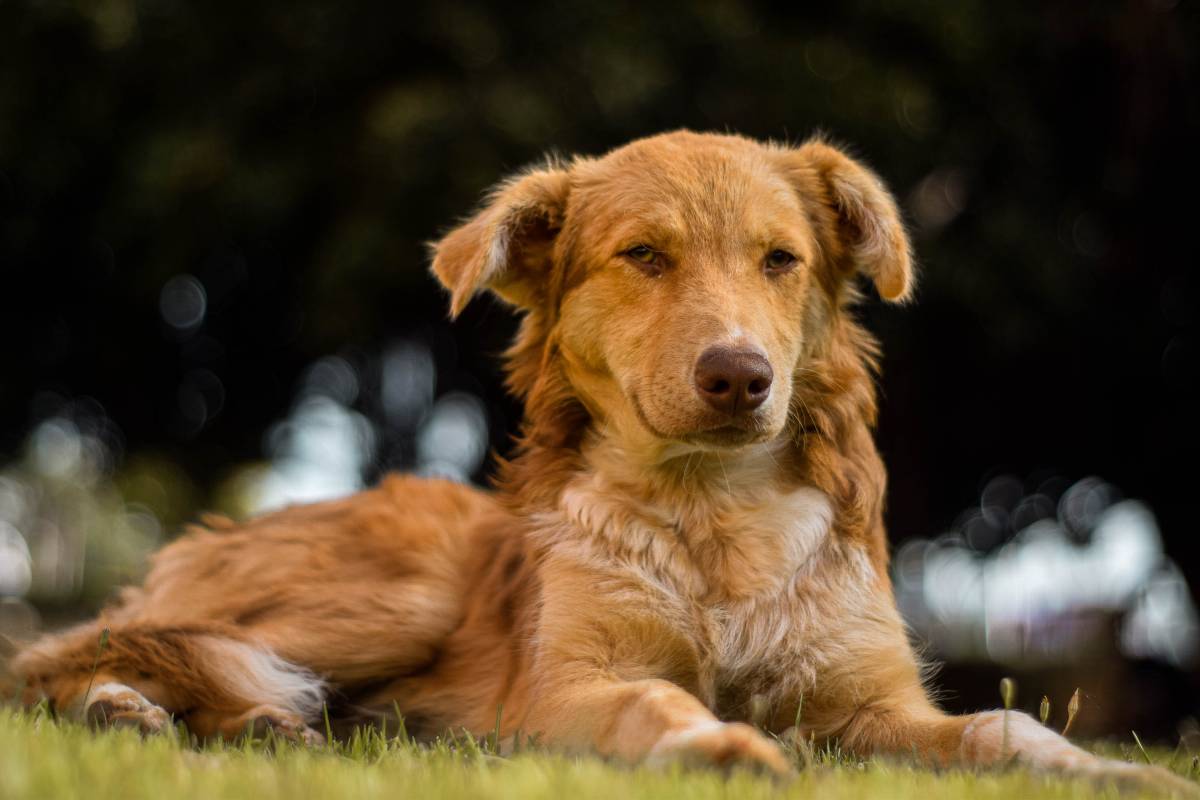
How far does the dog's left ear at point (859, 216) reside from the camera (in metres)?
4.38

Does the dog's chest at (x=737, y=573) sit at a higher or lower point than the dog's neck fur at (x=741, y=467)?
lower

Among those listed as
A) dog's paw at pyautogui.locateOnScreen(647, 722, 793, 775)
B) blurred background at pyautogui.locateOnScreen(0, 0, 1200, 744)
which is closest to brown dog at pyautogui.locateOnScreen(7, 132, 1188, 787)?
dog's paw at pyautogui.locateOnScreen(647, 722, 793, 775)

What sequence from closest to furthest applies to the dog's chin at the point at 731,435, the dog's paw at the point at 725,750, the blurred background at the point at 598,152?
1. the dog's paw at the point at 725,750
2. the dog's chin at the point at 731,435
3. the blurred background at the point at 598,152

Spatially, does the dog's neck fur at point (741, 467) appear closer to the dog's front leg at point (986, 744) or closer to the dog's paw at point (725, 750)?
the dog's front leg at point (986, 744)

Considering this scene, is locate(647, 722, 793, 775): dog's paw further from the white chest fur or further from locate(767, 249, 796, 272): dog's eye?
locate(767, 249, 796, 272): dog's eye

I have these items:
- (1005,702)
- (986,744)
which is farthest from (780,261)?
(1005,702)

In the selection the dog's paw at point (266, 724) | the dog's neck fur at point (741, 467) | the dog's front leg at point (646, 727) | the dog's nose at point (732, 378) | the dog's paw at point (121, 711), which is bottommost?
the dog's paw at point (266, 724)

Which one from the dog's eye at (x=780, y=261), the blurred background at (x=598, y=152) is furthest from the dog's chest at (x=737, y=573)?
the blurred background at (x=598, y=152)

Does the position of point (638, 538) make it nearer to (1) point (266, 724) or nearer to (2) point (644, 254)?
(2) point (644, 254)

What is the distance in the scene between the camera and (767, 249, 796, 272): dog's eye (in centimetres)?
412

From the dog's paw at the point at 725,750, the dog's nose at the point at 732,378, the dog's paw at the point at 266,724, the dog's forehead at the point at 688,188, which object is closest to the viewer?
the dog's paw at the point at 725,750

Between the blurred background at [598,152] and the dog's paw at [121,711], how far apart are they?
354 centimetres

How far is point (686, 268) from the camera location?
4.03 metres

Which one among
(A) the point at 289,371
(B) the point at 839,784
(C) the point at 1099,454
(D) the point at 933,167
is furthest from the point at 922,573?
(B) the point at 839,784
